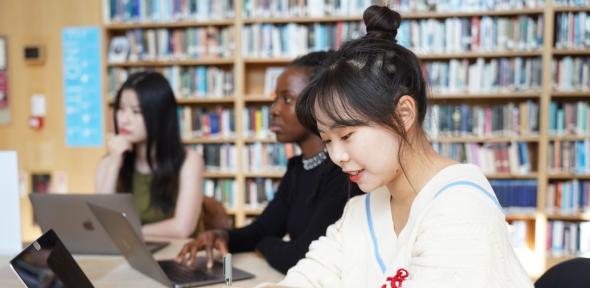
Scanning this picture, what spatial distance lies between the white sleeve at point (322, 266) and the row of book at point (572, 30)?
8.66ft

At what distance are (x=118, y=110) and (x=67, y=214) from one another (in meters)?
0.81

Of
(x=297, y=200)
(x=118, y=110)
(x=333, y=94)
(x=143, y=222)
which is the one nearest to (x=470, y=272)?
(x=333, y=94)

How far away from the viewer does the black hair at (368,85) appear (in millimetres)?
890

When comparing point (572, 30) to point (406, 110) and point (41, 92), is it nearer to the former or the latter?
point (406, 110)

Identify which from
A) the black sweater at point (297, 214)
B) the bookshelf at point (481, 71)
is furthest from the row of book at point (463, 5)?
the black sweater at point (297, 214)

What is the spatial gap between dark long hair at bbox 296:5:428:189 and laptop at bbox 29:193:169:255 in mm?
703

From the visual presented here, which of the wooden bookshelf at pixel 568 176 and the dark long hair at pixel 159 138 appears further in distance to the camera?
the wooden bookshelf at pixel 568 176

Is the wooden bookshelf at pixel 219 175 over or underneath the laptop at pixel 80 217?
underneath

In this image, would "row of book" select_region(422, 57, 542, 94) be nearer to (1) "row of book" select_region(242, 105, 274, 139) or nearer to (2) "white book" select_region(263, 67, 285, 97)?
(2) "white book" select_region(263, 67, 285, 97)

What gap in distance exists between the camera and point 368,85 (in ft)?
2.94

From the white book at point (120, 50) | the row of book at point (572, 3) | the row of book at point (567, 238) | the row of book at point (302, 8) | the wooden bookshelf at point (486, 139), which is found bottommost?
the row of book at point (567, 238)

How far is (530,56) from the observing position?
3.21 m

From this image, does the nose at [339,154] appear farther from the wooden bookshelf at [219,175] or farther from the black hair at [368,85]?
the wooden bookshelf at [219,175]

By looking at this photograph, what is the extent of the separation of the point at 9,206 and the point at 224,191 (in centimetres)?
214
